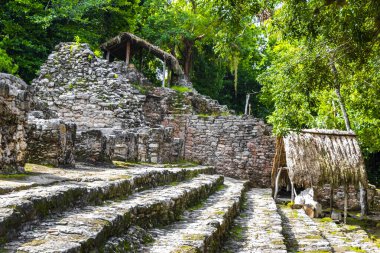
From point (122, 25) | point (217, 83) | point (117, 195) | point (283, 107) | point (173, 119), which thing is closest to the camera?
point (117, 195)

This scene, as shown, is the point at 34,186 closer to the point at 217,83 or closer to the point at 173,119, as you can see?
the point at 173,119

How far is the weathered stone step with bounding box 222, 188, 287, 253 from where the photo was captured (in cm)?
501

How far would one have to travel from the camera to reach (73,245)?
101 inches

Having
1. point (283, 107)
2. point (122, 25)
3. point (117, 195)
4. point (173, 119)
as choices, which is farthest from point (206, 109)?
point (117, 195)

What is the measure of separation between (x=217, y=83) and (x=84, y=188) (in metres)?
24.3

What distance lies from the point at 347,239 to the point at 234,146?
829 cm

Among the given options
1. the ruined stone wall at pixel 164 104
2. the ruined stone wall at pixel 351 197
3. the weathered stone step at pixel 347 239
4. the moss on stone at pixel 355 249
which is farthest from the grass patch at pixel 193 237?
the ruined stone wall at pixel 164 104

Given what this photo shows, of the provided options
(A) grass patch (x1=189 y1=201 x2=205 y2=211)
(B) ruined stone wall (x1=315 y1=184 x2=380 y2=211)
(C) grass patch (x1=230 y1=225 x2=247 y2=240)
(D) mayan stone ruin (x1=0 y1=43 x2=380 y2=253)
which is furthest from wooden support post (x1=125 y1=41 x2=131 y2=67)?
(C) grass patch (x1=230 y1=225 x2=247 y2=240)

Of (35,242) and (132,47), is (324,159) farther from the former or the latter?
(132,47)

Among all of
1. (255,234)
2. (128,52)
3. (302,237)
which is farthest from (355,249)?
(128,52)

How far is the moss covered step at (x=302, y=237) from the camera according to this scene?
6.00 metres

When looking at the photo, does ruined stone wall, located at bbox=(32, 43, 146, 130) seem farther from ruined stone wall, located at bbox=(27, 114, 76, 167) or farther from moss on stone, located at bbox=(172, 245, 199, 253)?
moss on stone, located at bbox=(172, 245, 199, 253)

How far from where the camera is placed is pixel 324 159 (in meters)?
11.3

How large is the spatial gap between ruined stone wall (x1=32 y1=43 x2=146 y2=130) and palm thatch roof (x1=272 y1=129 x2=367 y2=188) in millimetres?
5438
